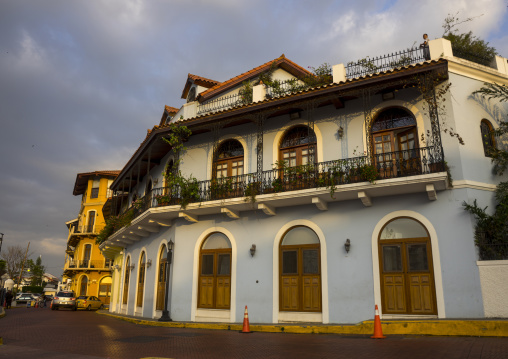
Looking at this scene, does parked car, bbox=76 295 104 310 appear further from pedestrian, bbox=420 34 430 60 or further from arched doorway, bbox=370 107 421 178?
pedestrian, bbox=420 34 430 60

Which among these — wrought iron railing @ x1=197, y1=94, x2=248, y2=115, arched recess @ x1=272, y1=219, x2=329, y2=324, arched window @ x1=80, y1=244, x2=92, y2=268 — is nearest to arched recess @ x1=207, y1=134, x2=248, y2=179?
wrought iron railing @ x1=197, y1=94, x2=248, y2=115

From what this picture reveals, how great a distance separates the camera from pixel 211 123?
636 inches

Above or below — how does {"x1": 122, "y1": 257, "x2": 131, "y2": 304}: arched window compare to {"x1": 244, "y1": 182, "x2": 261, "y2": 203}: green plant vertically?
below

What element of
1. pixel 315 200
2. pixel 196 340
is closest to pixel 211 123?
pixel 315 200

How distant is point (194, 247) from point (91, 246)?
114 ft

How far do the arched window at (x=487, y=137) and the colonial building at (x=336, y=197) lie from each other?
0.05 metres

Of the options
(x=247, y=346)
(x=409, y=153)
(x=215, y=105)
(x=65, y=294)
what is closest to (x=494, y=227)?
(x=409, y=153)

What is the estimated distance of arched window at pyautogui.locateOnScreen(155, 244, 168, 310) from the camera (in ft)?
56.0

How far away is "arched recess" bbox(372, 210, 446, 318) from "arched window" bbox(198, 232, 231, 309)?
537 centimetres

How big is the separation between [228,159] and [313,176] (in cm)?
430

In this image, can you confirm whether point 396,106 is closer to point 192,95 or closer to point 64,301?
point 192,95

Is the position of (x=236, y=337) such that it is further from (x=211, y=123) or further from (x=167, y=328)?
(x=211, y=123)

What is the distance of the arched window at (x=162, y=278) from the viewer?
17.1m

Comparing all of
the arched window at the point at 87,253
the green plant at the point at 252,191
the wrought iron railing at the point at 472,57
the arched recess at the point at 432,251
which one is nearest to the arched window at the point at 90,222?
the arched window at the point at 87,253
